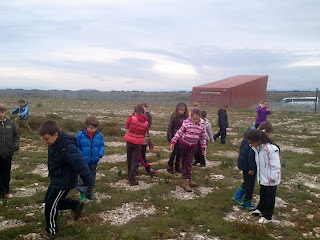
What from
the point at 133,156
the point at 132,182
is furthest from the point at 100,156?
the point at 132,182

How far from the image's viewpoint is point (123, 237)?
4559mm

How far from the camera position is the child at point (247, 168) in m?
5.50

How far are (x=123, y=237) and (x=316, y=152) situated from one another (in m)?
9.87

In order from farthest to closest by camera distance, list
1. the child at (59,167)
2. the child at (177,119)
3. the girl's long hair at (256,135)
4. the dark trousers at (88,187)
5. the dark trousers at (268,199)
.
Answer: the child at (177,119) → the dark trousers at (88,187) → the dark trousers at (268,199) → the girl's long hair at (256,135) → the child at (59,167)

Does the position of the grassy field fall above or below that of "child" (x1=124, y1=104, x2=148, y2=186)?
below

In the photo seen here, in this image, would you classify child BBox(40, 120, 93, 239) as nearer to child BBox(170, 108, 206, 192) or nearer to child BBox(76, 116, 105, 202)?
child BBox(76, 116, 105, 202)

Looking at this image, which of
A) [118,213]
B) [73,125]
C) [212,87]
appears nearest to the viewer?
[118,213]

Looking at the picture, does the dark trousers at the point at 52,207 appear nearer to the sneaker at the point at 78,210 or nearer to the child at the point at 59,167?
the child at the point at 59,167

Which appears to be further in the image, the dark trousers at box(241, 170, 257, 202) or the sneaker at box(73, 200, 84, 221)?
the dark trousers at box(241, 170, 257, 202)

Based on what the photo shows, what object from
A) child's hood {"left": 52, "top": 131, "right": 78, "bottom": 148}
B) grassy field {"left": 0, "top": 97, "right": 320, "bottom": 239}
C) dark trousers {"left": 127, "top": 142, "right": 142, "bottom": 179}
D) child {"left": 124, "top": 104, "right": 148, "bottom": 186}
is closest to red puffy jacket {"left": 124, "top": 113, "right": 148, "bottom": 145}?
child {"left": 124, "top": 104, "right": 148, "bottom": 186}

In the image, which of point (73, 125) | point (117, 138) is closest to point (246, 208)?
point (117, 138)

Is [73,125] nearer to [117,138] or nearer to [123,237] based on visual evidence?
[117,138]

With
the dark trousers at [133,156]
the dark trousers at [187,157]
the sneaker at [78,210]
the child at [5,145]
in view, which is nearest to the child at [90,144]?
the sneaker at [78,210]

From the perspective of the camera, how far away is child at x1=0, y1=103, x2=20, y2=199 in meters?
5.77
